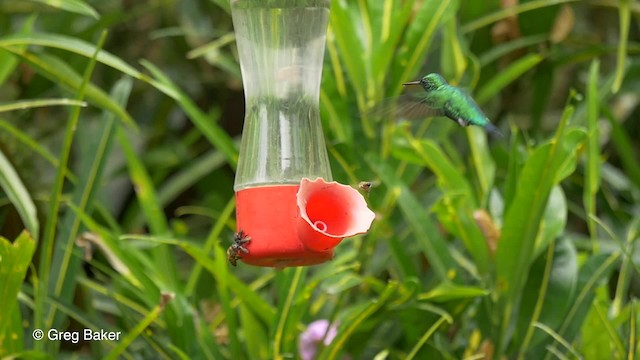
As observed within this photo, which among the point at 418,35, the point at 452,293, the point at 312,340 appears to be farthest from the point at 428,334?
the point at 418,35

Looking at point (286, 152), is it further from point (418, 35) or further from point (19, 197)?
point (418, 35)

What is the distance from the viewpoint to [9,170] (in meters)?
1.72

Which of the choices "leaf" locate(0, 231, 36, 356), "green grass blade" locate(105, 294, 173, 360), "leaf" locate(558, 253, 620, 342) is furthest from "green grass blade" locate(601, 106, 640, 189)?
"leaf" locate(0, 231, 36, 356)

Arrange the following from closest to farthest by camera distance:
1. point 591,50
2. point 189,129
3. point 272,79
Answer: point 272,79 < point 591,50 < point 189,129

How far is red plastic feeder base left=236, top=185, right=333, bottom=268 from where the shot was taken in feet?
3.77

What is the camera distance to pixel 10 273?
1.58 meters

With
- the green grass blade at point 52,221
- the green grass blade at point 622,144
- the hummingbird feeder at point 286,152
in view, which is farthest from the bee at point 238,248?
the green grass blade at point 622,144

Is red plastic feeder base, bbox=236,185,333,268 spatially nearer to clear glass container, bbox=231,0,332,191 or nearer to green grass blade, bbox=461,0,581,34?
clear glass container, bbox=231,0,332,191

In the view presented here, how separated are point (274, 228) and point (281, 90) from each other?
17 centimetres

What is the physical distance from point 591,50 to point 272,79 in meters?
1.39

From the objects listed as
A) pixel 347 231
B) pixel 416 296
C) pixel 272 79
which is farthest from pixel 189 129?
pixel 347 231

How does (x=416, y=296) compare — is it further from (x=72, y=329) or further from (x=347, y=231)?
(x=347, y=231)

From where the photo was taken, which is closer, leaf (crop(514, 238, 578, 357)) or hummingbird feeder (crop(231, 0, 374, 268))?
hummingbird feeder (crop(231, 0, 374, 268))

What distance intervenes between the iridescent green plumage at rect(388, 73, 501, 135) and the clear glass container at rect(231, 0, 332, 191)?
206 mm
